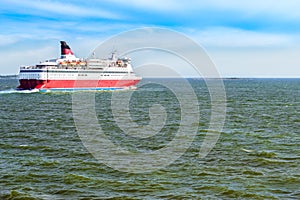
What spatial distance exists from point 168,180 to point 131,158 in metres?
4.01

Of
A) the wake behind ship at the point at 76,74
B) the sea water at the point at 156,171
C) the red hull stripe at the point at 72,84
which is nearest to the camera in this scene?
the sea water at the point at 156,171

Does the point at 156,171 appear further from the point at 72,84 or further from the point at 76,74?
the point at 76,74

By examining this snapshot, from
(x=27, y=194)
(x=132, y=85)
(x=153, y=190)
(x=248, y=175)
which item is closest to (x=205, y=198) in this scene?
(x=153, y=190)

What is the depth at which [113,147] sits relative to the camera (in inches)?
845

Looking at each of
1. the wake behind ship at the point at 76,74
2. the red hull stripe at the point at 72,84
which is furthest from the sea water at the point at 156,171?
the wake behind ship at the point at 76,74

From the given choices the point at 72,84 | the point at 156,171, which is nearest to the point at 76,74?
the point at 72,84

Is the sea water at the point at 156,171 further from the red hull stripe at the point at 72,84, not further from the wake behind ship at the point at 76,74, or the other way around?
the wake behind ship at the point at 76,74

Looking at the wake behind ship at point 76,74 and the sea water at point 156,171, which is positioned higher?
the wake behind ship at point 76,74

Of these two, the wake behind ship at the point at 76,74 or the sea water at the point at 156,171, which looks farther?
the wake behind ship at the point at 76,74

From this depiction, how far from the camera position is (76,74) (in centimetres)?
8412

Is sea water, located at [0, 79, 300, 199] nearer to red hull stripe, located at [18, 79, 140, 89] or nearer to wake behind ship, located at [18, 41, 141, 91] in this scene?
red hull stripe, located at [18, 79, 140, 89]

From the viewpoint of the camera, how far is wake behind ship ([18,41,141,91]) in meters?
76.9

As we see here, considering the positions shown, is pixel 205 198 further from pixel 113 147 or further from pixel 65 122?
pixel 65 122

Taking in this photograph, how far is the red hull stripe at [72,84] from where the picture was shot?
76.5 m
